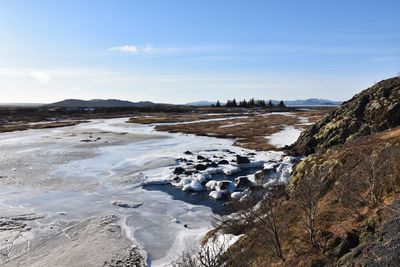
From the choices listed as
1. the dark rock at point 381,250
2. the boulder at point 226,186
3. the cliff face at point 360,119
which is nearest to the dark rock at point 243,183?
the boulder at point 226,186

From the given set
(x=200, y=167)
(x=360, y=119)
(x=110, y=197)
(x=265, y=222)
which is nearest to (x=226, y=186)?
(x=200, y=167)

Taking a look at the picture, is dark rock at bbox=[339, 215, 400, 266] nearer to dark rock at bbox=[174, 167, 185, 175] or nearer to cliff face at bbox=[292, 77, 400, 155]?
cliff face at bbox=[292, 77, 400, 155]

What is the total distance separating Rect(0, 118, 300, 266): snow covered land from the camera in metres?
15.7

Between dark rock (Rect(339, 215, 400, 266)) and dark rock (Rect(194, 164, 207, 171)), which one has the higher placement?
dark rock (Rect(339, 215, 400, 266))

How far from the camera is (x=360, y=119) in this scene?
87.0 ft

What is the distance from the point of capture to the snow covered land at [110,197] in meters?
15.7

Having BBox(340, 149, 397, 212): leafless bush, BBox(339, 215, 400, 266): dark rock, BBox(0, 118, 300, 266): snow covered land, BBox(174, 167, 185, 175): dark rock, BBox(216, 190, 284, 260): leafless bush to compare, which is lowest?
BBox(0, 118, 300, 266): snow covered land

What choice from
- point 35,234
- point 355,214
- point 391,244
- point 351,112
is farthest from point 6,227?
point 351,112

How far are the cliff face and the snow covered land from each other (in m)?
3.53

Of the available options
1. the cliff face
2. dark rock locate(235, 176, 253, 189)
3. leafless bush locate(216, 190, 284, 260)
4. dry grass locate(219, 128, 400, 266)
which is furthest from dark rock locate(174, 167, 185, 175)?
dry grass locate(219, 128, 400, 266)

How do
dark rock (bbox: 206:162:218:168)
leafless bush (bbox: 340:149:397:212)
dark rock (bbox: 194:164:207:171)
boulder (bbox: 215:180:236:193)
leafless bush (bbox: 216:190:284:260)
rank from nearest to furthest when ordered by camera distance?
leafless bush (bbox: 216:190:284:260), leafless bush (bbox: 340:149:397:212), boulder (bbox: 215:180:236:193), dark rock (bbox: 194:164:207:171), dark rock (bbox: 206:162:218:168)

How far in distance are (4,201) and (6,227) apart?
201 inches

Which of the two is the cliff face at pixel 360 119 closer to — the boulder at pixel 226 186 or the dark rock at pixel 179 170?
the boulder at pixel 226 186

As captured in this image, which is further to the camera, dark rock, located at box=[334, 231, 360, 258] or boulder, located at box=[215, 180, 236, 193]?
boulder, located at box=[215, 180, 236, 193]
